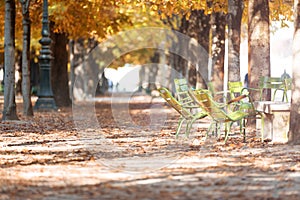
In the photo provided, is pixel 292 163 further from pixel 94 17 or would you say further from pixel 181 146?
pixel 94 17

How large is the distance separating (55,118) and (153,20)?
89.5ft

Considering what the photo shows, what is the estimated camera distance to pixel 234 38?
2467 cm

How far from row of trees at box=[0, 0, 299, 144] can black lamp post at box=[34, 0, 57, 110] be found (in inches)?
30.9

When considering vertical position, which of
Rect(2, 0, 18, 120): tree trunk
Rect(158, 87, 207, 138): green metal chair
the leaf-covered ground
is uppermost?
Rect(2, 0, 18, 120): tree trunk

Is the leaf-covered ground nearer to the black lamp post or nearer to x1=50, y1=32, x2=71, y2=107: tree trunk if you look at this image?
the black lamp post

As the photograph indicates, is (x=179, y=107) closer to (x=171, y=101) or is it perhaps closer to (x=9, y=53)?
(x=171, y=101)

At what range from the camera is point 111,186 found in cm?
997

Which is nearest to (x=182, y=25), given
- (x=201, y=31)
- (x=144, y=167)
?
(x=201, y=31)

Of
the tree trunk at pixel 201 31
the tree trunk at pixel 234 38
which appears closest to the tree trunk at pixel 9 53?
the tree trunk at pixel 234 38

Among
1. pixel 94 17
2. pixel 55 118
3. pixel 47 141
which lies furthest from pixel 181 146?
pixel 94 17

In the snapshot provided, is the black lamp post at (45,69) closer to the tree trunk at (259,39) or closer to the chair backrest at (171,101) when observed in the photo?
the tree trunk at (259,39)

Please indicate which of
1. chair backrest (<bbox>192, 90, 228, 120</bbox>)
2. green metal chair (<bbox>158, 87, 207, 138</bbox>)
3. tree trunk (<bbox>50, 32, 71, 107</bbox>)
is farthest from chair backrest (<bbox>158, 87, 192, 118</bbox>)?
tree trunk (<bbox>50, 32, 71, 107</bbox>)

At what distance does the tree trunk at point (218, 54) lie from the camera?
2872cm

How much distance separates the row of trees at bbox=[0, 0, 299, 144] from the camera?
68.4ft
